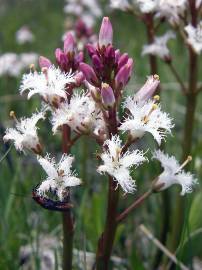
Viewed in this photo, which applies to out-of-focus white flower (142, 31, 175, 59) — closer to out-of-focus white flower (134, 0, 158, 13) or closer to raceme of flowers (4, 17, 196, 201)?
out-of-focus white flower (134, 0, 158, 13)

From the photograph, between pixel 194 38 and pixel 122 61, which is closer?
pixel 122 61

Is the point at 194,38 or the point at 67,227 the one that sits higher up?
the point at 194,38

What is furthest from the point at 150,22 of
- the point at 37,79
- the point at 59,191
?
the point at 59,191

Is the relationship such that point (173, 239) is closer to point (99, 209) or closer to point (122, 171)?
point (99, 209)

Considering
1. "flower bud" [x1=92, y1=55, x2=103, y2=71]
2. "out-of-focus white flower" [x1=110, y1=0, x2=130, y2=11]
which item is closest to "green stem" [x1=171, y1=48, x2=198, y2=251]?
"out-of-focus white flower" [x1=110, y1=0, x2=130, y2=11]

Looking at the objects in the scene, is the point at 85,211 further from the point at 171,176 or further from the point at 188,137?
the point at 171,176

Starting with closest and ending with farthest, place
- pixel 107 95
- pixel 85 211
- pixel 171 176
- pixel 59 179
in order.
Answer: pixel 107 95 < pixel 59 179 < pixel 171 176 < pixel 85 211

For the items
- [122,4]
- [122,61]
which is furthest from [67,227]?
[122,4]

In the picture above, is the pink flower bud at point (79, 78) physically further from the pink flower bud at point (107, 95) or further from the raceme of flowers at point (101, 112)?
the pink flower bud at point (107, 95)
